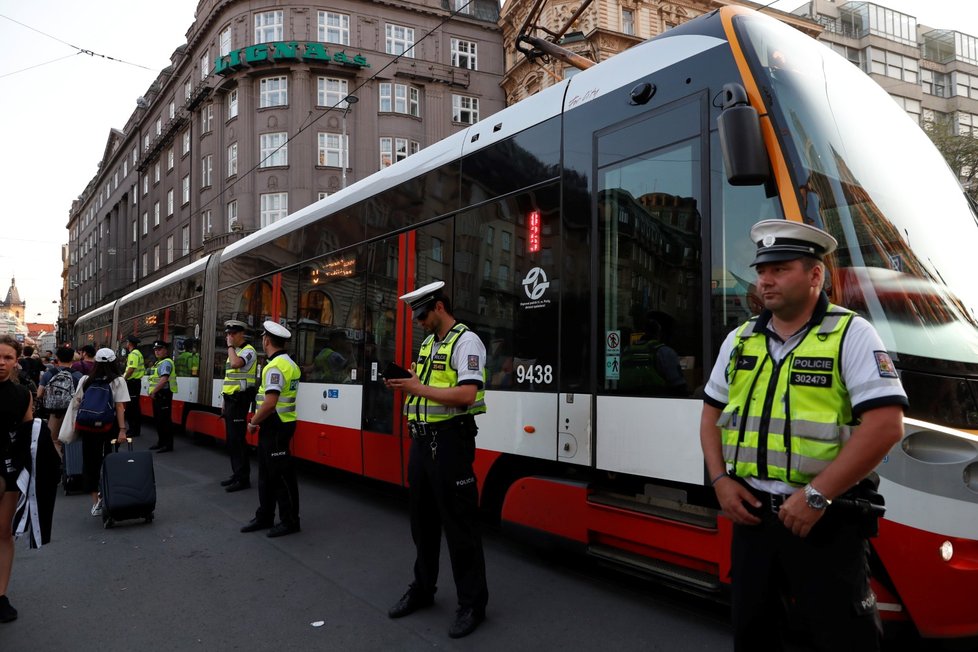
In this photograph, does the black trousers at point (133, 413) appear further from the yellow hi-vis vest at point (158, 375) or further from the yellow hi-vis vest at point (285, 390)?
the yellow hi-vis vest at point (285, 390)

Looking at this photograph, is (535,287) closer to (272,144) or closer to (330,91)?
(272,144)

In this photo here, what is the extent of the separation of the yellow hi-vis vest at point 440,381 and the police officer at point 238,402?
4766mm

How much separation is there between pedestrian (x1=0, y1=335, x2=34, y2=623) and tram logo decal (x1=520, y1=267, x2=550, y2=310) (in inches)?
124

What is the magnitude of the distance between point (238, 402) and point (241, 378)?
33 cm

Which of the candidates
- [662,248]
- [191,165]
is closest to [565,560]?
[662,248]

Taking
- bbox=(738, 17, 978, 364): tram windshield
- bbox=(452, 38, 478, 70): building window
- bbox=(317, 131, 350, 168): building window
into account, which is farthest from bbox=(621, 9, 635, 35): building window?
bbox=(738, 17, 978, 364): tram windshield

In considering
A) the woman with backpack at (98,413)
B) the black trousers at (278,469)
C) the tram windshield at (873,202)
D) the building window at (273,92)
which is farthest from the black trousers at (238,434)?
the building window at (273,92)

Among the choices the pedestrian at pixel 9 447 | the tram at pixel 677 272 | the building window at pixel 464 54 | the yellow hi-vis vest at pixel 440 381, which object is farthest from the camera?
the building window at pixel 464 54

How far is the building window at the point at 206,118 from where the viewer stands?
115ft

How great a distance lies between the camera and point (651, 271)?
13.0 ft

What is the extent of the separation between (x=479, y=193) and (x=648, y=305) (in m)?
1.97

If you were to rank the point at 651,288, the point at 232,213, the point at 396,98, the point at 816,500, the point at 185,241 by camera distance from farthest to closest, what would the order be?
1. the point at 185,241
2. the point at 396,98
3. the point at 232,213
4. the point at 651,288
5. the point at 816,500

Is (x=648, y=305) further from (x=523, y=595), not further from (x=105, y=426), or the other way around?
(x=105, y=426)

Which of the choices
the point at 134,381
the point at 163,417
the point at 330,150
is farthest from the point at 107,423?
the point at 330,150
